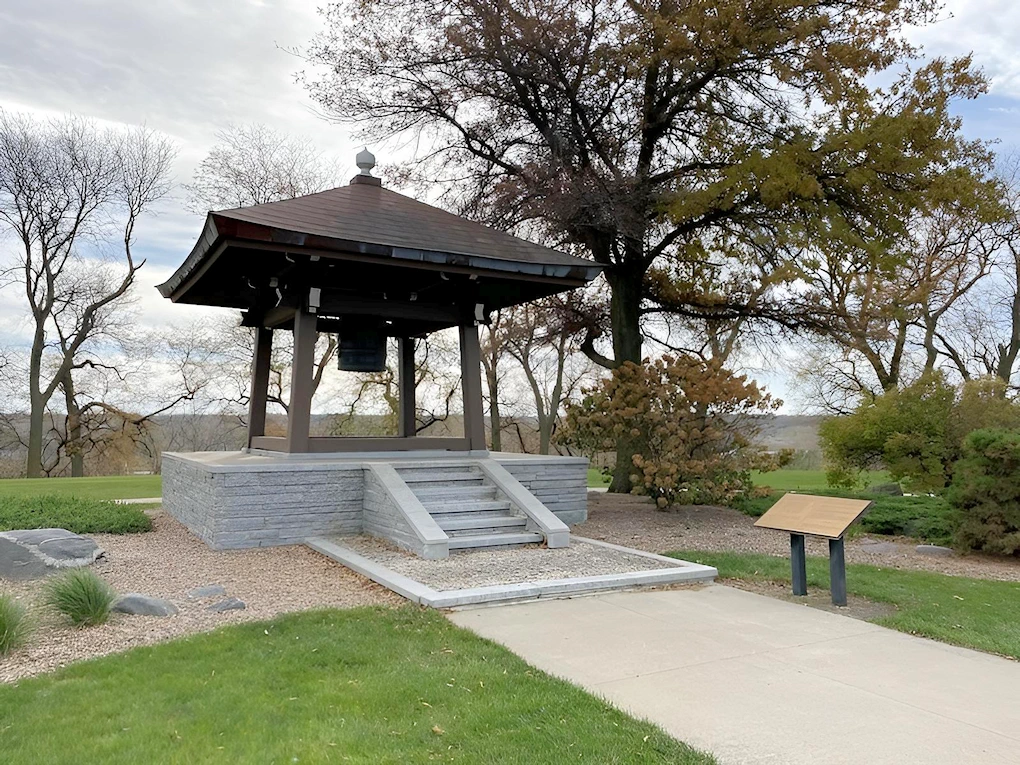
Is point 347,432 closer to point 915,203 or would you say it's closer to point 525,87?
point 525,87

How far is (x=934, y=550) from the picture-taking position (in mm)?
9320

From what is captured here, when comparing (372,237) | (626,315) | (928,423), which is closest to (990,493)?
(928,423)

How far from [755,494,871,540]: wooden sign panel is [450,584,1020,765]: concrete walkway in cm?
61

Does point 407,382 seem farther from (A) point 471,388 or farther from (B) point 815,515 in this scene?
(B) point 815,515

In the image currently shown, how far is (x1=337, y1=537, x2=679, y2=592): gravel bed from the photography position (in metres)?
6.30

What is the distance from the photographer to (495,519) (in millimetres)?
8289

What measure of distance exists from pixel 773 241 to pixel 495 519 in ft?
25.3

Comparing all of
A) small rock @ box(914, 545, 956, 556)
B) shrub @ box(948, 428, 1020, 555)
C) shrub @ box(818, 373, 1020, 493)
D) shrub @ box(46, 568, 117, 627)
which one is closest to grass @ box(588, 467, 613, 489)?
shrub @ box(818, 373, 1020, 493)

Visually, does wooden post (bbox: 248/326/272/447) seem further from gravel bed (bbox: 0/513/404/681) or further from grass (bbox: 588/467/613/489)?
grass (bbox: 588/467/613/489)

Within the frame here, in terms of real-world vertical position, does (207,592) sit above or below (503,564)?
below

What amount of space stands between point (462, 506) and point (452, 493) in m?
0.34

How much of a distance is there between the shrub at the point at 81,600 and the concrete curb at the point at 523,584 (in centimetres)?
207

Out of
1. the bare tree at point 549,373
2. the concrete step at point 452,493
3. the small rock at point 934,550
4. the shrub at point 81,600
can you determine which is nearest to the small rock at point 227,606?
the shrub at point 81,600

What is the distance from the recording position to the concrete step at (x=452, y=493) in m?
8.59
